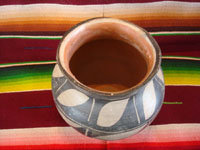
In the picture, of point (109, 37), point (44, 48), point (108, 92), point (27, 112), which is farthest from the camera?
point (44, 48)

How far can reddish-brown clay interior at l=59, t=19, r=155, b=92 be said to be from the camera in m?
0.47

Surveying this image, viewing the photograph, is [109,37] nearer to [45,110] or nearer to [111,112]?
[111,112]

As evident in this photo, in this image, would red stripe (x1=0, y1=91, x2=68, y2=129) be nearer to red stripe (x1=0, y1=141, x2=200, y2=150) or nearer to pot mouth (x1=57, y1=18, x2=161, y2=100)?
red stripe (x1=0, y1=141, x2=200, y2=150)

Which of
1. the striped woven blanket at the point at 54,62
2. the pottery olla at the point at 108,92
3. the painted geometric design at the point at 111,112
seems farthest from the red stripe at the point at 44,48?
the painted geometric design at the point at 111,112

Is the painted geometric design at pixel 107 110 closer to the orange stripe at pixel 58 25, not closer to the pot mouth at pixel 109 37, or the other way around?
the pot mouth at pixel 109 37

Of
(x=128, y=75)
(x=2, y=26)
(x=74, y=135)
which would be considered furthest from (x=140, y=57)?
(x=2, y=26)

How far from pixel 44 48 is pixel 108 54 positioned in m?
0.30

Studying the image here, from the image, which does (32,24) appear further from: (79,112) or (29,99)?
(79,112)

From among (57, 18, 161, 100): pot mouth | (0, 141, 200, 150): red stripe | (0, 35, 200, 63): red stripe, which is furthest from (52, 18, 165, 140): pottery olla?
(0, 35, 200, 63): red stripe

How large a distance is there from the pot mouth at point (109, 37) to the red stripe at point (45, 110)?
0.22 m

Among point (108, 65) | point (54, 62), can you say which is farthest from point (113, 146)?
point (54, 62)

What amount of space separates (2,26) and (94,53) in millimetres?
429

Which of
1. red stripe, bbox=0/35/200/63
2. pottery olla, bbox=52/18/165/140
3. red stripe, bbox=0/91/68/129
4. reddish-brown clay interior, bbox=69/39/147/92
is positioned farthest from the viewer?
red stripe, bbox=0/35/200/63

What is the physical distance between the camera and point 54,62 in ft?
2.48
